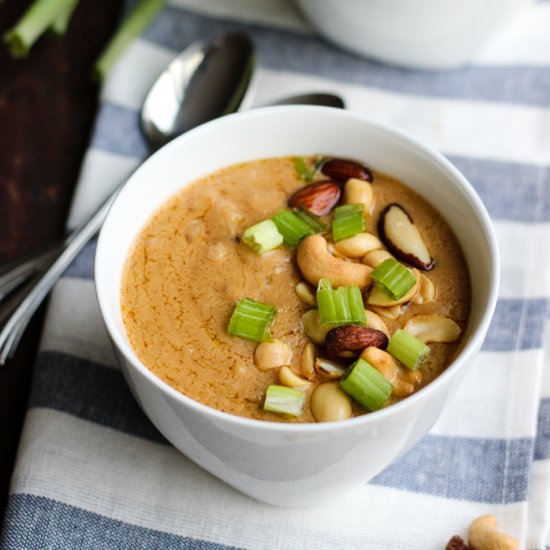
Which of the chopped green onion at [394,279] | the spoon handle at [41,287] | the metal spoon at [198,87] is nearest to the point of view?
the chopped green onion at [394,279]

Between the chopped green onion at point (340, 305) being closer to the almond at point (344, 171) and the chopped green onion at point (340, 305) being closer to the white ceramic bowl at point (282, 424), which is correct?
the white ceramic bowl at point (282, 424)

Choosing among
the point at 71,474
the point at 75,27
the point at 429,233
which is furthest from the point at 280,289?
the point at 75,27

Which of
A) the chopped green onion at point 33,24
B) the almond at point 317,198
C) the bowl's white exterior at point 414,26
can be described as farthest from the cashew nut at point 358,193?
the chopped green onion at point 33,24

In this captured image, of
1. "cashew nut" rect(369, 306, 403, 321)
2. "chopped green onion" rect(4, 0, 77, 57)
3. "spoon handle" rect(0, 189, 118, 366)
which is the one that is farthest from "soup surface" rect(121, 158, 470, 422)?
"chopped green onion" rect(4, 0, 77, 57)

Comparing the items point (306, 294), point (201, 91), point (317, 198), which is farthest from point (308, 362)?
point (201, 91)

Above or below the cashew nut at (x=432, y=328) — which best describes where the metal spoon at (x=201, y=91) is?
below

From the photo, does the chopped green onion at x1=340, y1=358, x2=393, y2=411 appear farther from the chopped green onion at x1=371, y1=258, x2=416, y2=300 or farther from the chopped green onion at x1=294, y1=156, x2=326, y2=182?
the chopped green onion at x1=294, y1=156, x2=326, y2=182

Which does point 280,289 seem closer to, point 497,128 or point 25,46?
point 497,128
